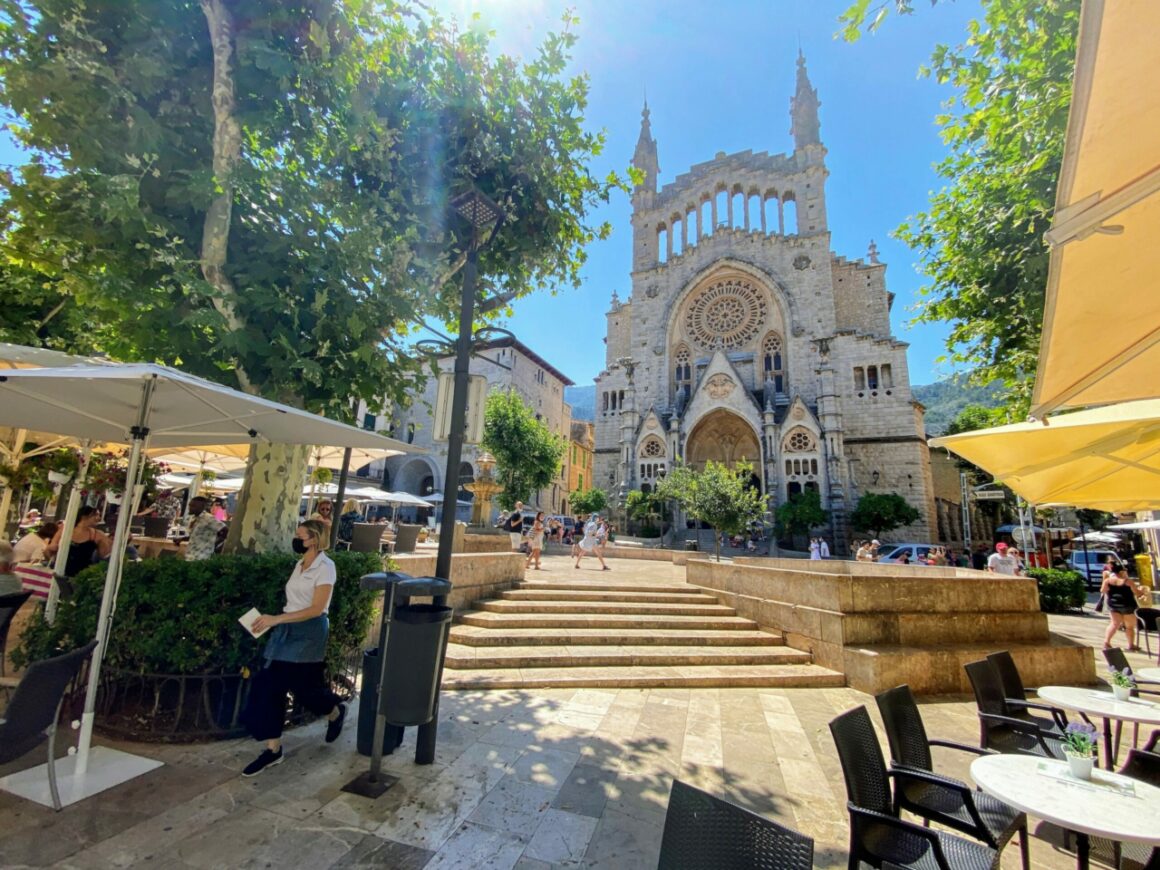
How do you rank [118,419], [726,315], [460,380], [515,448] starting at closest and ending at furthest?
[118,419] → [460,380] → [515,448] → [726,315]

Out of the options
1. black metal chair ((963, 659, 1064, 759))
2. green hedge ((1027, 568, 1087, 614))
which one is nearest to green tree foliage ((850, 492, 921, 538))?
green hedge ((1027, 568, 1087, 614))

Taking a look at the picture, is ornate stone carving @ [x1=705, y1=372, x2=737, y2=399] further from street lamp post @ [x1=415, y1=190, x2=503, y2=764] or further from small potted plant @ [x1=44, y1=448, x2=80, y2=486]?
small potted plant @ [x1=44, y1=448, x2=80, y2=486]

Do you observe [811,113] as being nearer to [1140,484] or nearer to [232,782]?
[1140,484]

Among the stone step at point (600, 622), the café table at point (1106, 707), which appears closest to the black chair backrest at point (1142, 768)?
the café table at point (1106, 707)

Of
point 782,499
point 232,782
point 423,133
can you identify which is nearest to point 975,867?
point 232,782

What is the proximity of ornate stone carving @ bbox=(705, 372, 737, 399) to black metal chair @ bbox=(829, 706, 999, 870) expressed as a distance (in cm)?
2988

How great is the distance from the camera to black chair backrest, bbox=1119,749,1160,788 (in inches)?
114

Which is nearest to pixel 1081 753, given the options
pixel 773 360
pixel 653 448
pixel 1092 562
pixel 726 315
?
pixel 653 448

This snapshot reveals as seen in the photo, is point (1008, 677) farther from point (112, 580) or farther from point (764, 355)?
point (764, 355)

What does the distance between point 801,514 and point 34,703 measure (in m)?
26.7

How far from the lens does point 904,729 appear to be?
2859 millimetres

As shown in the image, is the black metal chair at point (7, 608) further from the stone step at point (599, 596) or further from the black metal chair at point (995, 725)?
the black metal chair at point (995, 725)

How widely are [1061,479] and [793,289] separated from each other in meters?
29.9

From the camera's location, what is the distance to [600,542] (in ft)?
48.5
